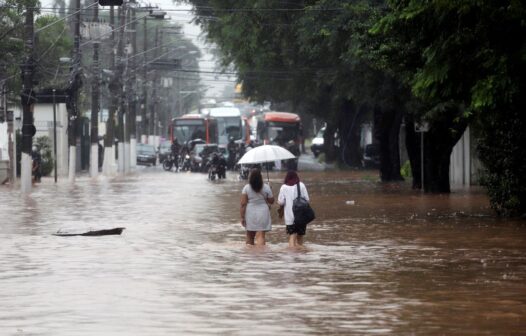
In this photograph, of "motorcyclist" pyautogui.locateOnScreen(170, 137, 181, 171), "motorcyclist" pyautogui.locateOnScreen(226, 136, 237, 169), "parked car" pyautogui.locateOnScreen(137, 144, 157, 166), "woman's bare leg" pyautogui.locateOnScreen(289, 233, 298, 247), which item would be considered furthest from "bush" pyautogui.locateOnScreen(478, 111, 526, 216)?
"parked car" pyautogui.locateOnScreen(137, 144, 157, 166)

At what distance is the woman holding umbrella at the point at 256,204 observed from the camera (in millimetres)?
22047

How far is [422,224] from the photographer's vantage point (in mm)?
28625

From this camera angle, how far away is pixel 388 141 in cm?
5331

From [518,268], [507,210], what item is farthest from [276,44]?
[518,268]

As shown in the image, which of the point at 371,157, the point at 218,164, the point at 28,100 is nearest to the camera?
the point at 28,100

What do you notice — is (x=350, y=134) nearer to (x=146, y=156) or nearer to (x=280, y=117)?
(x=280, y=117)

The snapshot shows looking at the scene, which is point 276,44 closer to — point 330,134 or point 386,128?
point 386,128

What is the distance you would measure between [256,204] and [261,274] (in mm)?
4145

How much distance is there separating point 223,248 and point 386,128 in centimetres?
3035

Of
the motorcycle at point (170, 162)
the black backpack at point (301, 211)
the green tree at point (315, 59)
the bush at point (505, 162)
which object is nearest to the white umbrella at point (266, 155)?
the green tree at point (315, 59)

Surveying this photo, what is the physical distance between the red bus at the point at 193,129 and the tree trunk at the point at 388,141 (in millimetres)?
31169

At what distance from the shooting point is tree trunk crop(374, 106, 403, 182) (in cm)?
5200

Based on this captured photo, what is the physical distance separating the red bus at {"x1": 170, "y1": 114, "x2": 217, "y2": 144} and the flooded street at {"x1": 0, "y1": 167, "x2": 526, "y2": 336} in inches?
2058

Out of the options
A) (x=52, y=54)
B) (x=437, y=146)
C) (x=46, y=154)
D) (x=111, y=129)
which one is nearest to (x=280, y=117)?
(x=52, y=54)
